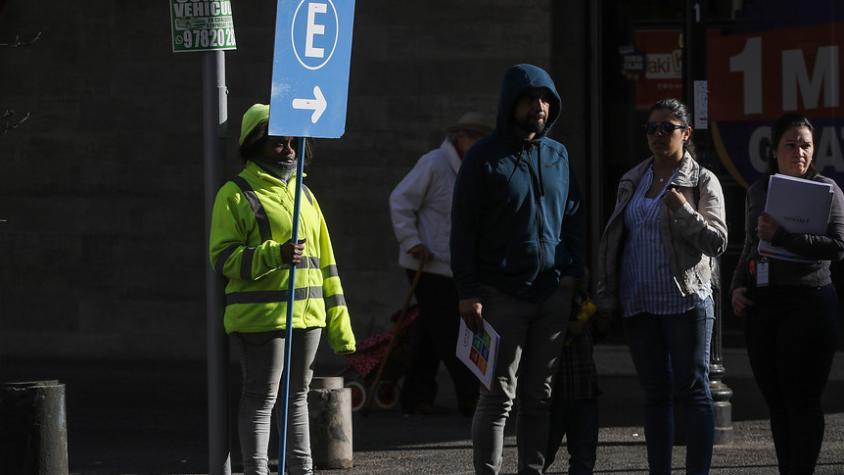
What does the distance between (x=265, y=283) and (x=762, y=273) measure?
231 cm

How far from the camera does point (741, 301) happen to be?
24.5 feet

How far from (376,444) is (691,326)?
273 centimetres

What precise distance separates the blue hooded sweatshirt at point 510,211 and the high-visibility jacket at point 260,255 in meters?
0.65

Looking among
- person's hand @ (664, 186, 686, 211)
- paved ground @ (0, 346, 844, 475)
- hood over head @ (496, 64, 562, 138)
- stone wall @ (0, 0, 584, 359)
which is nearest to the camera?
hood over head @ (496, 64, 562, 138)

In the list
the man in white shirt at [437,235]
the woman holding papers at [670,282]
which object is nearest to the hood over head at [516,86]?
the woman holding papers at [670,282]

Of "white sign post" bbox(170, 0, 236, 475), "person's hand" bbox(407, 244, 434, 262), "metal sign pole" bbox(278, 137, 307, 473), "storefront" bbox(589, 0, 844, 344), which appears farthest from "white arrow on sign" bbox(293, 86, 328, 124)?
"storefront" bbox(589, 0, 844, 344)

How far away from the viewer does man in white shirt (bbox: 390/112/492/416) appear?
33.1 ft

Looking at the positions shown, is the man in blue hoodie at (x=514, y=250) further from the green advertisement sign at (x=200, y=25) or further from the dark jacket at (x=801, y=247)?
the green advertisement sign at (x=200, y=25)

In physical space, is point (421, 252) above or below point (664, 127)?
below

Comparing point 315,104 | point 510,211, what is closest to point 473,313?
point 510,211

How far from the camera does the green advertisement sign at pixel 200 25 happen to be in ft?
Result: 23.8

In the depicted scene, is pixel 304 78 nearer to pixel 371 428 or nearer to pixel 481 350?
pixel 481 350

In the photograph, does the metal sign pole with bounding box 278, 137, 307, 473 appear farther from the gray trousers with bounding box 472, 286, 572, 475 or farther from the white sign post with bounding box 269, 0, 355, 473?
the gray trousers with bounding box 472, 286, 572, 475

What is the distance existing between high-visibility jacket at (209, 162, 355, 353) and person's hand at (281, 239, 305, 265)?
1.5 inches
